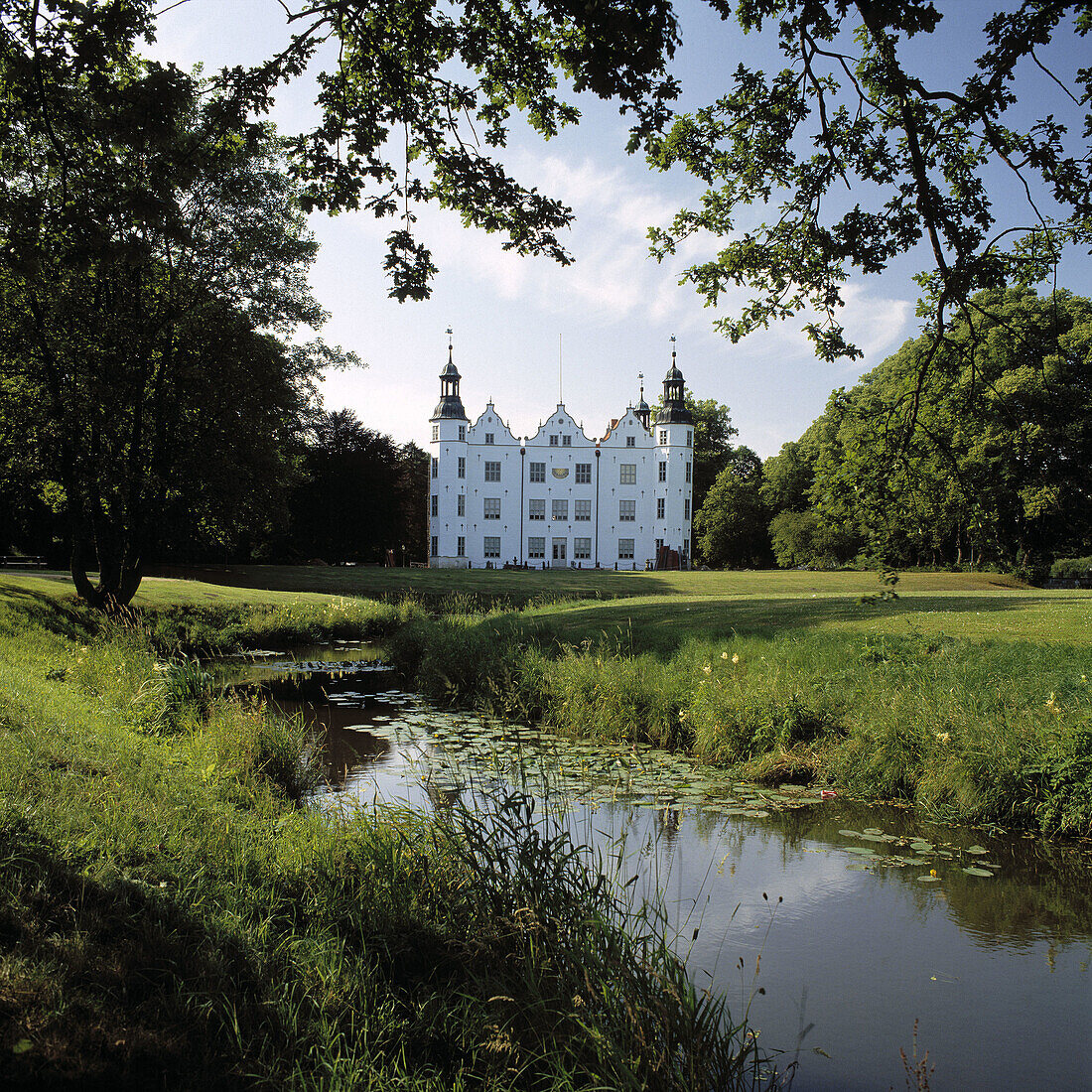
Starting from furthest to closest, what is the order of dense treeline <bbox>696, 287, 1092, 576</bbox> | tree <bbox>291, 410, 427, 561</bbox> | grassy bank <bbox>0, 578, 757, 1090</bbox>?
tree <bbox>291, 410, 427, 561</bbox>
dense treeline <bbox>696, 287, 1092, 576</bbox>
grassy bank <bbox>0, 578, 757, 1090</bbox>

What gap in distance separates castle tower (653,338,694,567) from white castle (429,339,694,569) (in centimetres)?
7

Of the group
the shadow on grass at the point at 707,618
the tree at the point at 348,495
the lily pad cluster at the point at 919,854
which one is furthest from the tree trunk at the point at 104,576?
the tree at the point at 348,495

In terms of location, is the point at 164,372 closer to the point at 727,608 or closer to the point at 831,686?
the point at 727,608

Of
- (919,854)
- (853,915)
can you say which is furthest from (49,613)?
(919,854)

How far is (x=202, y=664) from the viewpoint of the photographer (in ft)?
51.0

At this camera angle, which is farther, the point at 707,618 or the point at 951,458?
the point at 707,618

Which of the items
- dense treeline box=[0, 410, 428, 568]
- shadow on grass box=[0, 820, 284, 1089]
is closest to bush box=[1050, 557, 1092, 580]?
dense treeline box=[0, 410, 428, 568]

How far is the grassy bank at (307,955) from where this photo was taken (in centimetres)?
296

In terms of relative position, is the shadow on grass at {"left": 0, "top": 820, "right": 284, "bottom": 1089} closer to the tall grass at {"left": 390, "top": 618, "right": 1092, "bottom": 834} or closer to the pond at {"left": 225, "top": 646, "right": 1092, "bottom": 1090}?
the pond at {"left": 225, "top": 646, "right": 1092, "bottom": 1090}

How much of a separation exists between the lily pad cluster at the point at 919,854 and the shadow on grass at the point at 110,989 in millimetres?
4828

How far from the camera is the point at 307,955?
374 centimetres

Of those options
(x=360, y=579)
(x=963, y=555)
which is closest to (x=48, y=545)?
(x=360, y=579)

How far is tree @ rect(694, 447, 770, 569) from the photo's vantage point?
192 ft

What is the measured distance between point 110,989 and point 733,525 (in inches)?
2274
